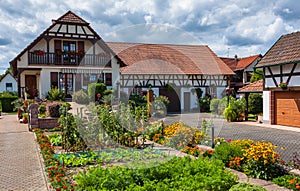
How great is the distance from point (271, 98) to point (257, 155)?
10.9 metres

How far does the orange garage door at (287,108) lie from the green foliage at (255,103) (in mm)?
4847

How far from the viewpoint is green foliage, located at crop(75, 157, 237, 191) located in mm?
4410

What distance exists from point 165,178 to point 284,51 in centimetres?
1311

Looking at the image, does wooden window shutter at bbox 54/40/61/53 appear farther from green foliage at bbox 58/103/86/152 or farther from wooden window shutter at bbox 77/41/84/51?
green foliage at bbox 58/103/86/152

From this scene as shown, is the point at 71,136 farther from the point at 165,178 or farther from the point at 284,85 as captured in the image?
the point at 284,85

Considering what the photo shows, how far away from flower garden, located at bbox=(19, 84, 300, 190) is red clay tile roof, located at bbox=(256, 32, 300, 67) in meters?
7.67

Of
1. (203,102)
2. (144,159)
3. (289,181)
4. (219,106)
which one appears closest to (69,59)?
(203,102)

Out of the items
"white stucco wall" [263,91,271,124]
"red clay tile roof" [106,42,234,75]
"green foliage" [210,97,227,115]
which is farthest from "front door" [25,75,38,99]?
"white stucco wall" [263,91,271,124]

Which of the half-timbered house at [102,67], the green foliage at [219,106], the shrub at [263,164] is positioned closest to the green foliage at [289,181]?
the shrub at [263,164]

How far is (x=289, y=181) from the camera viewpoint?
5.31 metres

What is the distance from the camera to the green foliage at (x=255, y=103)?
67.0ft

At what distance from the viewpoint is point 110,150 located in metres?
8.29

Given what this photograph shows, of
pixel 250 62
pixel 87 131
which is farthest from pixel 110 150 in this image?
pixel 250 62

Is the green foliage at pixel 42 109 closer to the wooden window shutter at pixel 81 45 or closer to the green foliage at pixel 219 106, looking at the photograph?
the wooden window shutter at pixel 81 45
